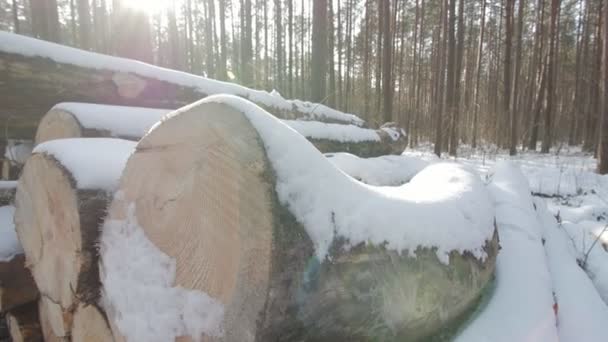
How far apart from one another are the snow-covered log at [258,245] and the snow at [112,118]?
939 millimetres

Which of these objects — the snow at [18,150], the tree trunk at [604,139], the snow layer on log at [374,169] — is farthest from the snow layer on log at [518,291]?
the tree trunk at [604,139]

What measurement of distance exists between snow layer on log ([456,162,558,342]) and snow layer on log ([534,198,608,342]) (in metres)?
0.13

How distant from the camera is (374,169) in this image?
2.13m

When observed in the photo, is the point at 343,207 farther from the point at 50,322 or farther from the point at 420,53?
the point at 420,53

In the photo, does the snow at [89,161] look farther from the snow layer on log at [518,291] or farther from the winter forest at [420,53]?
the winter forest at [420,53]

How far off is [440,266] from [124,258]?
0.87 metres

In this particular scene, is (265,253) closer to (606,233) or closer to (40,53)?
(40,53)

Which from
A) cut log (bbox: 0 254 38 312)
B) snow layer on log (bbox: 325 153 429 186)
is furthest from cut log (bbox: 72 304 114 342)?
snow layer on log (bbox: 325 153 429 186)

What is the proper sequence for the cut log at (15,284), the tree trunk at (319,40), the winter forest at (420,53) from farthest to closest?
the winter forest at (420,53)
the tree trunk at (319,40)
the cut log at (15,284)

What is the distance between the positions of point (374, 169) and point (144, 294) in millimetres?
1653

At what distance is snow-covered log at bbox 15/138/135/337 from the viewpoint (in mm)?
938

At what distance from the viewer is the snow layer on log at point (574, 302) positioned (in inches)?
45.5

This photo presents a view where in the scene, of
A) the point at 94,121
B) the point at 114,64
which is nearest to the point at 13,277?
the point at 94,121

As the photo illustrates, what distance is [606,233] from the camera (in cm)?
217
